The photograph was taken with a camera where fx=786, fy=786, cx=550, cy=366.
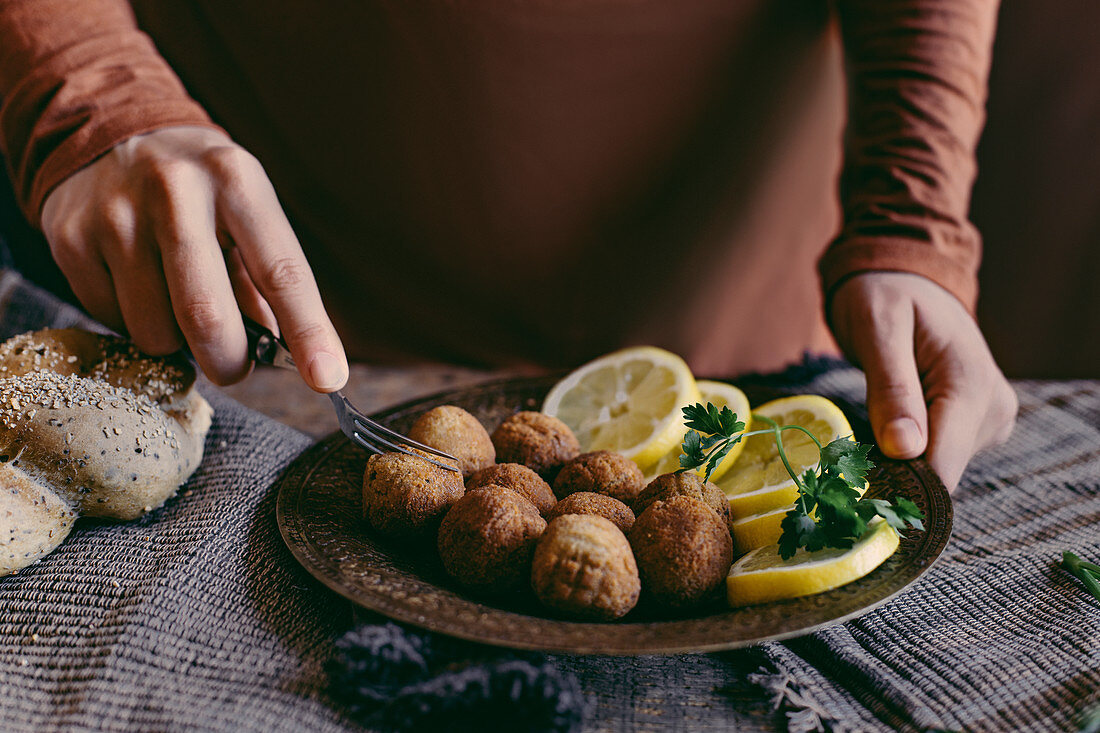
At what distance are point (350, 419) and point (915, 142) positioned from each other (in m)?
1.08

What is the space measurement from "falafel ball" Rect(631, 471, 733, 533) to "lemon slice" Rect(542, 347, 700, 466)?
0.17 m

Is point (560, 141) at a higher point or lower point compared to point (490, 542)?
higher

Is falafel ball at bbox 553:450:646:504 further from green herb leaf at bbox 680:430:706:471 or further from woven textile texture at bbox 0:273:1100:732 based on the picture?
woven textile texture at bbox 0:273:1100:732

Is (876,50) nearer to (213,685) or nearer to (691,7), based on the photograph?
(691,7)

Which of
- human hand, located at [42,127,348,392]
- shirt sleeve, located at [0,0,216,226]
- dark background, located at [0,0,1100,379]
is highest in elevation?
shirt sleeve, located at [0,0,216,226]

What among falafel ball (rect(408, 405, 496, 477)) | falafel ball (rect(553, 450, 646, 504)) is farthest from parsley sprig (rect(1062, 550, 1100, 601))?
falafel ball (rect(408, 405, 496, 477))

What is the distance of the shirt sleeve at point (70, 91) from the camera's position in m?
1.15

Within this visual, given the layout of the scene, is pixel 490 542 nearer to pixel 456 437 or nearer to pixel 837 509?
pixel 456 437

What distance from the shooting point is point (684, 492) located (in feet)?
2.99

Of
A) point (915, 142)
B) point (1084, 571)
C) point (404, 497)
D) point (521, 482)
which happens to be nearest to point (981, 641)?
point (1084, 571)

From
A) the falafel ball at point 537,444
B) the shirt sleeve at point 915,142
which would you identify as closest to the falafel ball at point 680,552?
the falafel ball at point 537,444

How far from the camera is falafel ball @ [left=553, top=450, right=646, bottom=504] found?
98cm

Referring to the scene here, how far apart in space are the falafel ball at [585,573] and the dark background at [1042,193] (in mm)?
1828

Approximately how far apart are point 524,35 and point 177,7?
0.66 m
